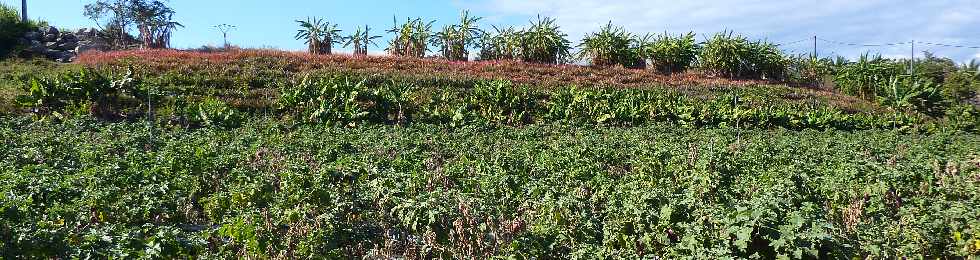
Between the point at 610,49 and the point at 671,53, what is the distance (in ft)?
9.01

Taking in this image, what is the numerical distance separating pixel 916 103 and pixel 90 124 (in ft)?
88.7

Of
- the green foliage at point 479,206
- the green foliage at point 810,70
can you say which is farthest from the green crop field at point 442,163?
the green foliage at point 810,70

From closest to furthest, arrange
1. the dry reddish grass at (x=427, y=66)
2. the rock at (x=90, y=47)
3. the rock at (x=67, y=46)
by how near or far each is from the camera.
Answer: the dry reddish grass at (x=427, y=66) → the rock at (x=90, y=47) → the rock at (x=67, y=46)

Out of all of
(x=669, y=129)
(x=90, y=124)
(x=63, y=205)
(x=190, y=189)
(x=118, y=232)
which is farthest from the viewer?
(x=669, y=129)

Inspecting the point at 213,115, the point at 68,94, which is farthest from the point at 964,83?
the point at 68,94

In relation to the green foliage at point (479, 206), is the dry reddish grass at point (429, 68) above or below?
above

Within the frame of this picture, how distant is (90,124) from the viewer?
14078mm

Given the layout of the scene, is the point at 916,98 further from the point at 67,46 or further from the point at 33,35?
the point at 33,35

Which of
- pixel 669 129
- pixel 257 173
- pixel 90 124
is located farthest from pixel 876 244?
pixel 90 124

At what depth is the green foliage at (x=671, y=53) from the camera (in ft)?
101

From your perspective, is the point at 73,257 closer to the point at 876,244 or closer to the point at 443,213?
the point at 443,213

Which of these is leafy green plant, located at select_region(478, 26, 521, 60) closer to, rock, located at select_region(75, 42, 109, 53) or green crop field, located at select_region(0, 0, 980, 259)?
green crop field, located at select_region(0, 0, 980, 259)

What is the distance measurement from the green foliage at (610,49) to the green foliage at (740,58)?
3021mm

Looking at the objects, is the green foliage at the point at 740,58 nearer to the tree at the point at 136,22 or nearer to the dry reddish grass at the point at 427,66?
the dry reddish grass at the point at 427,66
